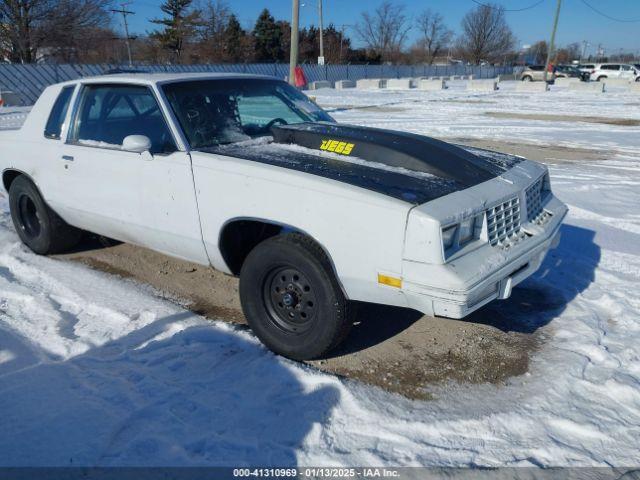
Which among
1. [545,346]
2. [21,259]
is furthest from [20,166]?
[545,346]

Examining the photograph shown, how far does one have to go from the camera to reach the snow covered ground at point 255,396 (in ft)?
7.85

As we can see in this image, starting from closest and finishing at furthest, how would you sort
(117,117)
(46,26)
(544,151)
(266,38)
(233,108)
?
1. (233,108)
2. (117,117)
3. (544,151)
4. (46,26)
5. (266,38)

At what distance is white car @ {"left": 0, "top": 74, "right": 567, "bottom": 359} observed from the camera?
2.64 m

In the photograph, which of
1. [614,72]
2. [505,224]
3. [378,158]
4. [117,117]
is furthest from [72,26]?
[614,72]

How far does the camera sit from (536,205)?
3.50 metres

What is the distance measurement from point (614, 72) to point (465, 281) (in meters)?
47.6

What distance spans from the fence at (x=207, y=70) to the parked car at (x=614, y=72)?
699 inches

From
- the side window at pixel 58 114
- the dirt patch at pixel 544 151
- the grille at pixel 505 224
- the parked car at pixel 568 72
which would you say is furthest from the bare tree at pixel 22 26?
the parked car at pixel 568 72

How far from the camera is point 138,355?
316cm

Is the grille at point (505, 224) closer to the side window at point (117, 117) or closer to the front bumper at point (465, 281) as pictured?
the front bumper at point (465, 281)

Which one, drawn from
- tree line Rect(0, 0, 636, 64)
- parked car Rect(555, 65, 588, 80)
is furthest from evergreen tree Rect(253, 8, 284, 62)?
parked car Rect(555, 65, 588, 80)

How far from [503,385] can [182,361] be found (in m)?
1.87

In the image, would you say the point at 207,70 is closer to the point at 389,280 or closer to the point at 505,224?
the point at 505,224

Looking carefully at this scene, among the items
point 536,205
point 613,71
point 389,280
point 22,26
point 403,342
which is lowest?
point 403,342
